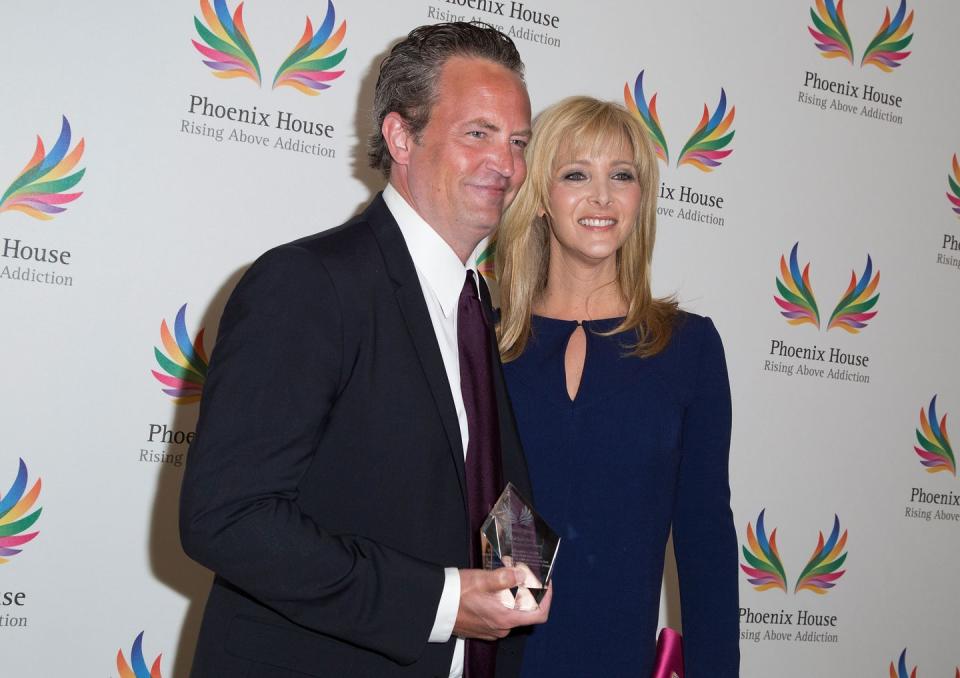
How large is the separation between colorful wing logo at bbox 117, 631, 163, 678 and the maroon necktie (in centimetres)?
165

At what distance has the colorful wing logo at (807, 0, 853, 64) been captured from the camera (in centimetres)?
411

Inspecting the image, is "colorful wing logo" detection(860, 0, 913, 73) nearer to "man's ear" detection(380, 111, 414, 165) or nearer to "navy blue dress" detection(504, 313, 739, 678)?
"navy blue dress" detection(504, 313, 739, 678)

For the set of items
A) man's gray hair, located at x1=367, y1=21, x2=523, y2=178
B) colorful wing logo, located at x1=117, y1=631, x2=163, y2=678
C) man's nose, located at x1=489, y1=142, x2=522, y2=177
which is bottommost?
colorful wing logo, located at x1=117, y1=631, x2=163, y2=678

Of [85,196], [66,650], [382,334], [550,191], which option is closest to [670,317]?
[550,191]

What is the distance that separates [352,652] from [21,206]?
6.63 ft

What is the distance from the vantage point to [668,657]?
93.1 inches

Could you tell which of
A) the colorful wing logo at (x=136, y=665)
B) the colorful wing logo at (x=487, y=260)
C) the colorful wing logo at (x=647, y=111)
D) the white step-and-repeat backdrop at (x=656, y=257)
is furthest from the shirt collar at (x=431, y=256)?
the colorful wing logo at (x=647, y=111)

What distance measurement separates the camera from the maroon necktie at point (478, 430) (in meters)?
1.79

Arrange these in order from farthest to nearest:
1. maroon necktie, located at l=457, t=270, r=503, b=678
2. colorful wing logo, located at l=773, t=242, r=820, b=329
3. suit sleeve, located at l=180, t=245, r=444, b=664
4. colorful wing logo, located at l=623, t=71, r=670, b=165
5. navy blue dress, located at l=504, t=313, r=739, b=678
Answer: colorful wing logo, located at l=773, t=242, r=820, b=329 → colorful wing logo, located at l=623, t=71, r=670, b=165 → navy blue dress, located at l=504, t=313, r=739, b=678 → maroon necktie, located at l=457, t=270, r=503, b=678 → suit sleeve, located at l=180, t=245, r=444, b=664

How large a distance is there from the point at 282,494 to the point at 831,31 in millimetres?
3568

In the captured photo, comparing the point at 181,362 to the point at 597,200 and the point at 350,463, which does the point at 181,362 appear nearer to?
the point at 597,200

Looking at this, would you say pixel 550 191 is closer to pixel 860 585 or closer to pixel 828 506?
pixel 828 506

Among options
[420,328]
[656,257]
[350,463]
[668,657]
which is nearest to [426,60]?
[420,328]

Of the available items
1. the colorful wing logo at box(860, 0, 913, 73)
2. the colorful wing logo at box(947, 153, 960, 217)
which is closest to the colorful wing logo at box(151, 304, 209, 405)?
the colorful wing logo at box(860, 0, 913, 73)
